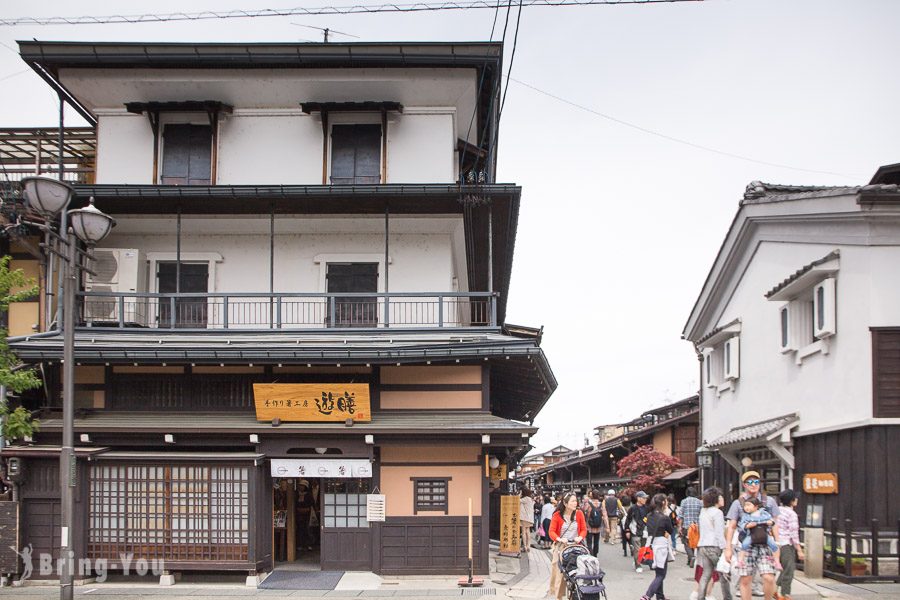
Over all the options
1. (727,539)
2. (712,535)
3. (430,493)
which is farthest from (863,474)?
(430,493)

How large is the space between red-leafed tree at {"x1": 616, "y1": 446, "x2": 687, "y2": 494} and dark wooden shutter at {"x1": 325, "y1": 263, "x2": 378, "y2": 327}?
1875 centimetres

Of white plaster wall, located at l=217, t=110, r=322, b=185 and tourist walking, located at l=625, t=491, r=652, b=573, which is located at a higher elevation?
white plaster wall, located at l=217, t=110, r=322, b=185

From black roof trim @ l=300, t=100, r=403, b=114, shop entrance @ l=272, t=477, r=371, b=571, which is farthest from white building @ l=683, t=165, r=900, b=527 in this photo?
black roof trim @ l=300, t=100, r=403, b=114

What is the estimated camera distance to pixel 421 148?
21406 mm

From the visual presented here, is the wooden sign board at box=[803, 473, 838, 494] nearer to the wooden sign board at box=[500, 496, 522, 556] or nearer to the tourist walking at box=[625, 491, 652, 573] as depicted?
the tourist walking at box=[625, 491, 652, 573]

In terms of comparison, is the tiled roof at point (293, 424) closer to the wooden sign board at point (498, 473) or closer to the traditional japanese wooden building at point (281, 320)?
the traditional japanese wooden building at point (281, 320)

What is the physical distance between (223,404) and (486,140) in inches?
458

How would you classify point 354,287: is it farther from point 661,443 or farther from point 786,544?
point 661,443

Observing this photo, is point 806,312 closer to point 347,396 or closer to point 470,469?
point 470,469

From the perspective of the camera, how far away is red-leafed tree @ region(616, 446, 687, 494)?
34812mm

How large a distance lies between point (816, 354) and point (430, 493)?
29.4 ft

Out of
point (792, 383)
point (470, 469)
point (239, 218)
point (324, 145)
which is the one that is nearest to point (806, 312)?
point (792, 383)

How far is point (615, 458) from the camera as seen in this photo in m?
46.1

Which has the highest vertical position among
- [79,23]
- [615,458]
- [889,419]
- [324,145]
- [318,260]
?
[79,23]
